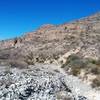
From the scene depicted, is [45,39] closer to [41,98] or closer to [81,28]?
[81,28]

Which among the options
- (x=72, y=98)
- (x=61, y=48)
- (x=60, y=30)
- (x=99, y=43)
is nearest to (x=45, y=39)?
(x=60, y=30)

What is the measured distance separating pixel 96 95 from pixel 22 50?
3673 centimetres

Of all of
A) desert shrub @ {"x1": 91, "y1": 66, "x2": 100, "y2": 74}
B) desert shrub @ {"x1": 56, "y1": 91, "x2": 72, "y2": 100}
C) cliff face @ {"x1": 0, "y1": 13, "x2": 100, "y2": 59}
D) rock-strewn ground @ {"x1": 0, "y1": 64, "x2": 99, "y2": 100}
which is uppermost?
cliff face @ {"x1": 0, "y1": 13, "x2": 100, "y2": 59}

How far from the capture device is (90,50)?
162 feet

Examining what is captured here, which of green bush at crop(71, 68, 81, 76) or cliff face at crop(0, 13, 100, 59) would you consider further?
cliff face at crop(0, 13, 100, 59)

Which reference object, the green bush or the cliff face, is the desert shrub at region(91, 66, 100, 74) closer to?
the green bush

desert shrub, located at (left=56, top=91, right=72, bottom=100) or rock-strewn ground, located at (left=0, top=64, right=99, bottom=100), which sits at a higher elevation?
rock-strewn ground, located at (left=0, top=64, right=99, bottom=100)

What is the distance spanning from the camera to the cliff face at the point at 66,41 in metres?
53.2

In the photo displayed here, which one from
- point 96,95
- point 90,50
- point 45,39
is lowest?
point 96,95

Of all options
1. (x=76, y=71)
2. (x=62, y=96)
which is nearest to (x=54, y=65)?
(x=76, y=71)

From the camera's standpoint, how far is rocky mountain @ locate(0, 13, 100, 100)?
2156 cm

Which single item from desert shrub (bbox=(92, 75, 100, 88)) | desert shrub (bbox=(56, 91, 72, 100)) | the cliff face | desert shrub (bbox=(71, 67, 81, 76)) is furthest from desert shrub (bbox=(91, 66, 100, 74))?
the cliff face

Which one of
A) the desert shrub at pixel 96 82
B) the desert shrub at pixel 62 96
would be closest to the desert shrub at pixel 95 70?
the desert shrub at pixel 96 82

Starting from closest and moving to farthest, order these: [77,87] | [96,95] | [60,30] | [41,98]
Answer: [41,98], [96,95], [77,87], [60,30]
